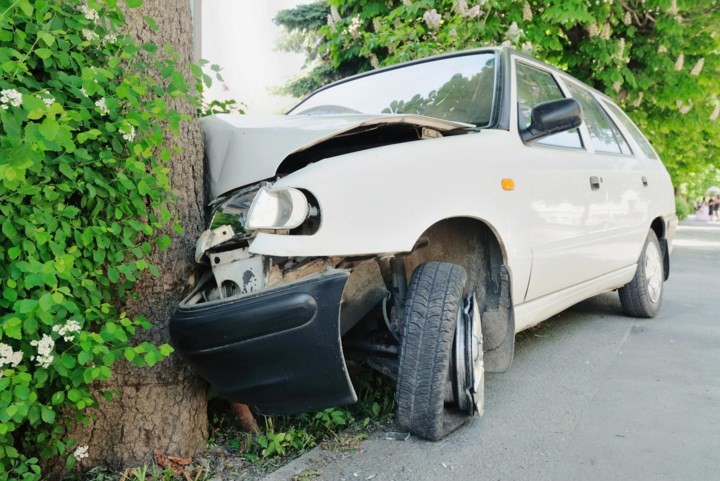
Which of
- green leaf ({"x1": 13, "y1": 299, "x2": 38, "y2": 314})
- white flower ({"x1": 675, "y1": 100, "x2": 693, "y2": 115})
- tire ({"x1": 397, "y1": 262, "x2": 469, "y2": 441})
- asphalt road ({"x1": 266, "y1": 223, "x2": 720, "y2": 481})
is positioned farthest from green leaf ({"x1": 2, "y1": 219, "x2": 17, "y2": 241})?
white flower ({"x1": 675, "y1": 100, "x2": 693, "y2": 115})

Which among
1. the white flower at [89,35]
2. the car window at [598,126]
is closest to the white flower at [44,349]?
the white flower at [89,35]

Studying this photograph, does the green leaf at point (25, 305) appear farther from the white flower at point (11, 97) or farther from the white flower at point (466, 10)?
the white flower at point (466, 10)

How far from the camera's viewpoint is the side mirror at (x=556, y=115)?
9.25ft

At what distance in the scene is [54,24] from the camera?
5.92ft

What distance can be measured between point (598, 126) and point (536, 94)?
1088 mm

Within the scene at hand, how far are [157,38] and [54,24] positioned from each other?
633 mm

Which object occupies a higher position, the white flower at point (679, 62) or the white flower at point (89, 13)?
the white flower at point (679, 62)

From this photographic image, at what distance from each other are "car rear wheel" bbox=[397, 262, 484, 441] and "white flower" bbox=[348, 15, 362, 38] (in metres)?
6.78

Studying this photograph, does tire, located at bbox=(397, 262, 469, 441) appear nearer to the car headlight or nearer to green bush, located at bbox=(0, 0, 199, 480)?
the car headlight

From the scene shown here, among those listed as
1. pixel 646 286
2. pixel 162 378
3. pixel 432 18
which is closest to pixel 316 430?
pixel 162 378

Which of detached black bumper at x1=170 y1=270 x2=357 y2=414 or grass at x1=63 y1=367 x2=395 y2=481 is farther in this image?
grass at x1=63 y1=367 x2=395 y2=481

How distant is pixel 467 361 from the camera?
2.37 metres

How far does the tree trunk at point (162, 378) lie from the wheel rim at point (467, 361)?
1.08 m

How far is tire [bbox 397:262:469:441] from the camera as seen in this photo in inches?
86.6
